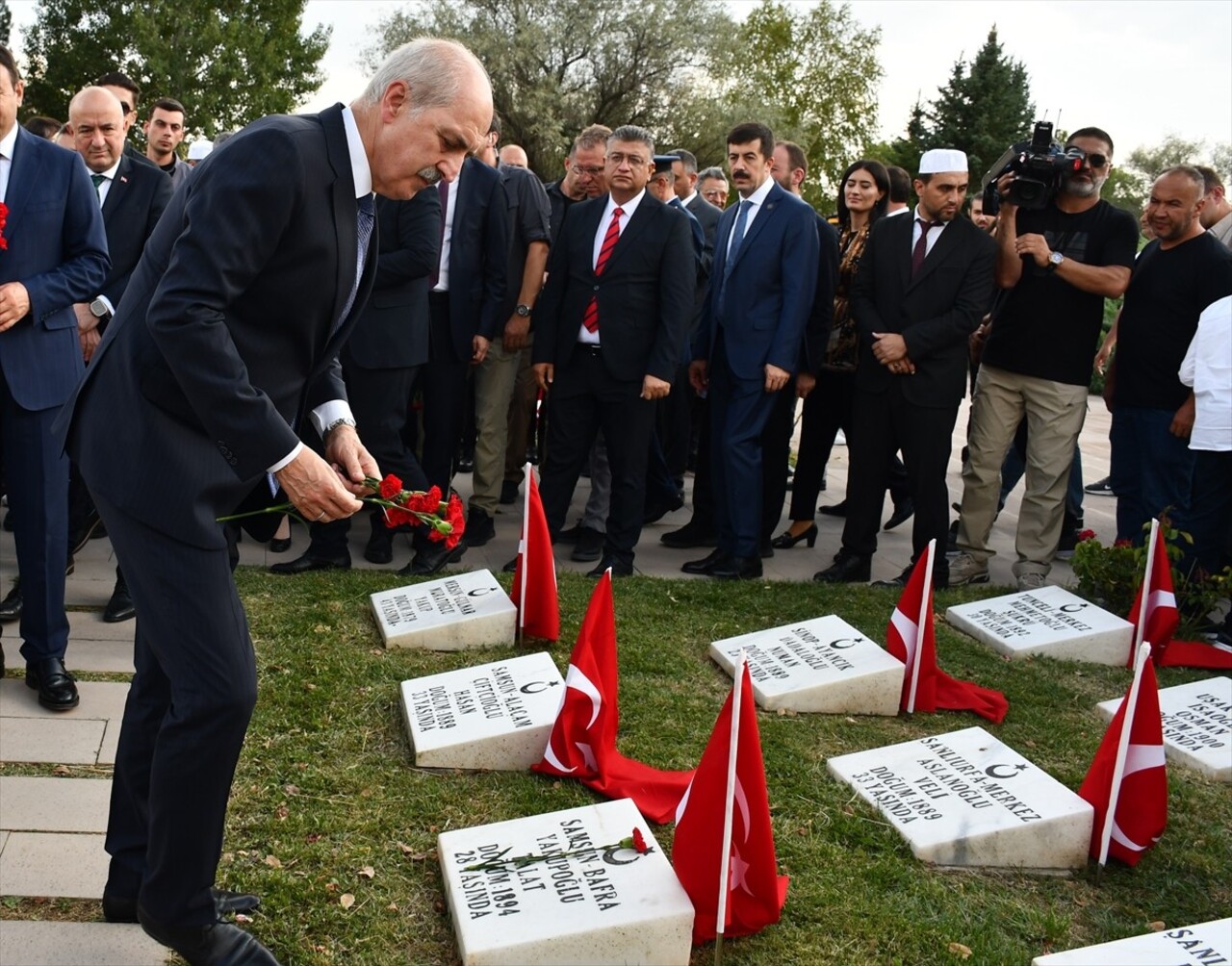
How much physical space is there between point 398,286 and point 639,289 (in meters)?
1.30

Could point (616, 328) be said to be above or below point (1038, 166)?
below

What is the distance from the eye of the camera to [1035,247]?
7.25 metres

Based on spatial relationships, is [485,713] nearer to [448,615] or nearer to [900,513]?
[448,615]

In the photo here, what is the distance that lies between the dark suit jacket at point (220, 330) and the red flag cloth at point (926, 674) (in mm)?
3170

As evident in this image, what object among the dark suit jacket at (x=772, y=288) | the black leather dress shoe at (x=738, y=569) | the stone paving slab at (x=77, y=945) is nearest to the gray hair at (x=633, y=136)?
the dark suit jacket at (x=772, y=288)

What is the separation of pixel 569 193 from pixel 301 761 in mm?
5384

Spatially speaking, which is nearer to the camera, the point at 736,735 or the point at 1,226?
the point at 736,735

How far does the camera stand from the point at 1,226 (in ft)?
15.4

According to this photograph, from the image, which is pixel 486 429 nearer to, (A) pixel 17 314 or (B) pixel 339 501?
(A) pixel 17 314

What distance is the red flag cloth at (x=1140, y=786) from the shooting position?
13.3 ft

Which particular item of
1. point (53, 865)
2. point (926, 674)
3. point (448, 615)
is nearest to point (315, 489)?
point (53, 865)

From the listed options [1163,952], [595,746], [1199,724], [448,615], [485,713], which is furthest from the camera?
[448,615]

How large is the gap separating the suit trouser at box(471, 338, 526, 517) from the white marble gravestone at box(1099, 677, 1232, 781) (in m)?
3.90

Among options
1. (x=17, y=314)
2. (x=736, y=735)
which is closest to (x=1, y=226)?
(x=17, y=314)
